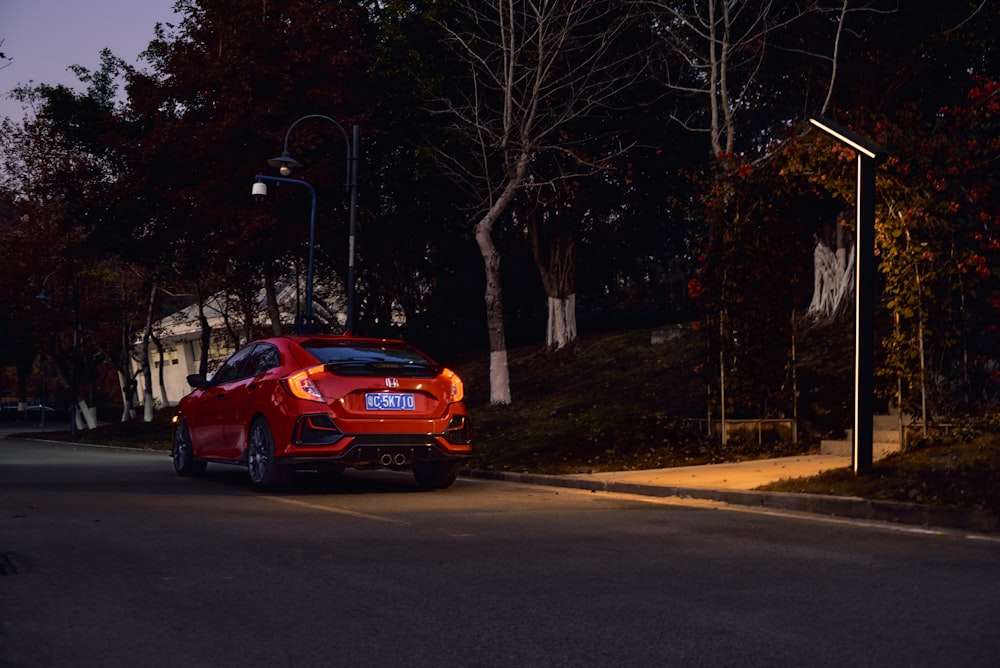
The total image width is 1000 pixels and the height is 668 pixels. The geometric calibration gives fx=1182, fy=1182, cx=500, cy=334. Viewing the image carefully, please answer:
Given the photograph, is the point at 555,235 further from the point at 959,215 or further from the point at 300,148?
the point at 959,215

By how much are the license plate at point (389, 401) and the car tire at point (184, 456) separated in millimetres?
4046

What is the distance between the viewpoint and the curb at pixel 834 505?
9805 millimetres

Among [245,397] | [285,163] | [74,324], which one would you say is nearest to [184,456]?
[245,397]

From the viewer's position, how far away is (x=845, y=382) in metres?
21.5

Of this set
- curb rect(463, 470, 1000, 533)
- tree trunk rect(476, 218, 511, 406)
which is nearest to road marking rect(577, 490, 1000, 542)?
curb rect(463, 470, 1000, 533)

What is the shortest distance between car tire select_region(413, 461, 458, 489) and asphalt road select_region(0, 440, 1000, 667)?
2.10 m

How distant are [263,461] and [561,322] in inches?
896

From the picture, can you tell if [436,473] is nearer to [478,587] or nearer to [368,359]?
[368,359]

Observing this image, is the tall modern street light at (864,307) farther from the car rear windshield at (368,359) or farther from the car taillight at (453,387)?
the car rear windshield at (368,359)

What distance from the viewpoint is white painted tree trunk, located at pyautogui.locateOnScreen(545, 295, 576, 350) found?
34.6 metres

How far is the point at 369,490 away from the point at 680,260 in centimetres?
3734

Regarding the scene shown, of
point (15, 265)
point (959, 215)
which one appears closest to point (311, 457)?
point (959, 215)

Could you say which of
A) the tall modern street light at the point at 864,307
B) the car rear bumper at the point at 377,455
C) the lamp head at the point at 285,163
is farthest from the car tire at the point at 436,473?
the lamp head at the point at 285,163

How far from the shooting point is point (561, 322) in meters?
34.9
